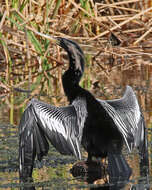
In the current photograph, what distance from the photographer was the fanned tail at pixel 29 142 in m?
5.36

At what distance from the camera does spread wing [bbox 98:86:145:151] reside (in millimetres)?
5402

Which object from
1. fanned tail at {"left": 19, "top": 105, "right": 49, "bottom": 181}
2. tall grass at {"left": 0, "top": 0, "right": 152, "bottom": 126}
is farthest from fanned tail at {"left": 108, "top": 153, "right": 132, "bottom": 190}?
tall grass at {"left": 0, "top": 0, "right": 152, "bottom": 126}

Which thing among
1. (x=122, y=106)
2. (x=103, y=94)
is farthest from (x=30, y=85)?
(x=122, y=106)

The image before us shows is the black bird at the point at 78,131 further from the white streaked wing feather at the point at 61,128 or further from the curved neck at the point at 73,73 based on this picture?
the curved neck at the point at 73,73

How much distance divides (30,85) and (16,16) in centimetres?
141

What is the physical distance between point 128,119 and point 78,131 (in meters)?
0.54

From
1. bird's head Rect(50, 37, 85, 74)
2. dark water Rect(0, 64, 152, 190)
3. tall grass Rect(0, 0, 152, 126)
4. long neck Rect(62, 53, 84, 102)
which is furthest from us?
tall grass Rect(0, 0, 152, 126)

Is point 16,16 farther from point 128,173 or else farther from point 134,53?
point 128,173

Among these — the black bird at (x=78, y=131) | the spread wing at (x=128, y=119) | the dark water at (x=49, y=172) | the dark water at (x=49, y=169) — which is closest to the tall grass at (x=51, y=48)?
the dark water at (x=49, y=169)

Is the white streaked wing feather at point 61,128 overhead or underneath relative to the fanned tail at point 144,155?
overhead

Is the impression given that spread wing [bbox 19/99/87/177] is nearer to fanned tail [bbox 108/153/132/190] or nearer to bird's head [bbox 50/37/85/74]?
fanned tail [bbox 108/153/132/190]

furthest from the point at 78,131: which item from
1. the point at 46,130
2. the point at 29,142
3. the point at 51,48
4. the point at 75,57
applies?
the point at 51,48

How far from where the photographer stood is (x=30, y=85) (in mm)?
9695

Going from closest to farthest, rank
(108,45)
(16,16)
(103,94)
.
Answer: (103,94) < (16,16) < (108,45)
